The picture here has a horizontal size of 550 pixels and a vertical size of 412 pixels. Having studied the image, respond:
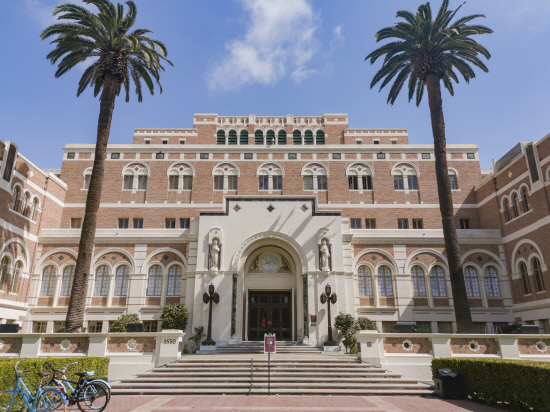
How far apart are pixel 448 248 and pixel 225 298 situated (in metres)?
13.2

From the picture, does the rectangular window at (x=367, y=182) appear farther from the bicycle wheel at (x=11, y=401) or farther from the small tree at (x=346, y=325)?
the bicycle wheel at (x=11, y=401)

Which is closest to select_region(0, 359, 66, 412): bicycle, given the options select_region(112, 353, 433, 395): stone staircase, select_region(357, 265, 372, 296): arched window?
select_region(112, 353, 433, 395): stone staircase

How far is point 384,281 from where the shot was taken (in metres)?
28.2

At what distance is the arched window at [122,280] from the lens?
2772 cm

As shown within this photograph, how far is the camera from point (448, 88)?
27.8 m

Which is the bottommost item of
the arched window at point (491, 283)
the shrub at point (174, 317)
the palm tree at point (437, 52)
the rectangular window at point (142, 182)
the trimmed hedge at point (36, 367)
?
the trimmed hedge at point (36, 367)

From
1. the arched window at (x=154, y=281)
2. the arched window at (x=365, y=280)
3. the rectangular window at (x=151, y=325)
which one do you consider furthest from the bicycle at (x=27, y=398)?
the arched window at (x=365, y=280)

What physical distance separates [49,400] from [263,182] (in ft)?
85.7

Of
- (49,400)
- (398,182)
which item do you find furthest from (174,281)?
(398,182)

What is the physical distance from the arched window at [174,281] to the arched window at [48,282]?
26.4ft

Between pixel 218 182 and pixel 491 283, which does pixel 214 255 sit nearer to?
pixel 218 182

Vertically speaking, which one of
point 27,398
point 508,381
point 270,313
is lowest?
point 27,398

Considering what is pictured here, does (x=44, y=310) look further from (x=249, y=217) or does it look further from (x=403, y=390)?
(x=403, y=390)

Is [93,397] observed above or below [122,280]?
below
